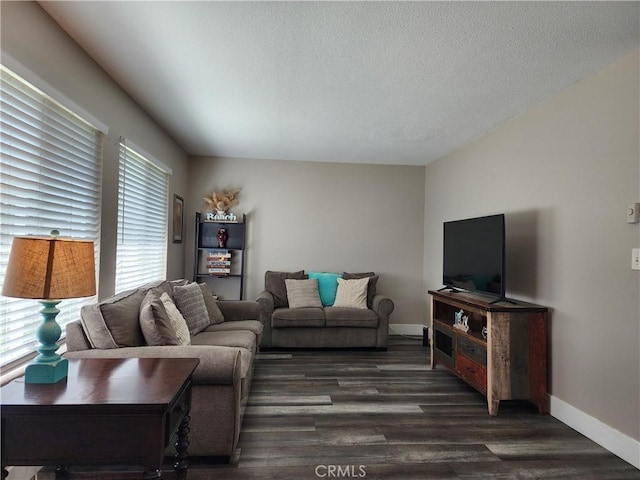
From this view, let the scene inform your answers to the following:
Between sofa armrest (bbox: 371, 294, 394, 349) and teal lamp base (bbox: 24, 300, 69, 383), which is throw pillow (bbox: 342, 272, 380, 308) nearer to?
sofa armrest (bbox: 371, 294, 394, 349)

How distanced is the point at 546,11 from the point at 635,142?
984 mm

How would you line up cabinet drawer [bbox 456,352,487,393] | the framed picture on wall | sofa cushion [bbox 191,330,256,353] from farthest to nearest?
the framed picture on wall < cabinet drawer [bbox 456,352,487,393] < sofa cushion [bbox 191,330,256,353]

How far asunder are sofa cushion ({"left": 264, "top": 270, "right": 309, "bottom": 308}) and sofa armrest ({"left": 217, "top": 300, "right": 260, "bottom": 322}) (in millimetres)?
915

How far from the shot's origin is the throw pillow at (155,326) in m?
2.13


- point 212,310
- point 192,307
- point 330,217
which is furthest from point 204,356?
point 330,217

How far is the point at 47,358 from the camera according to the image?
147 cm

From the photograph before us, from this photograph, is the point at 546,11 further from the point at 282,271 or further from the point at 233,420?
the point at 282,271

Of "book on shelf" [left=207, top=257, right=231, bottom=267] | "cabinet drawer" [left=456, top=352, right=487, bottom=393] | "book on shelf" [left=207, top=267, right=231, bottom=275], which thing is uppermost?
"book on shelf" [left=207, top=257, right=231, bottom=267]

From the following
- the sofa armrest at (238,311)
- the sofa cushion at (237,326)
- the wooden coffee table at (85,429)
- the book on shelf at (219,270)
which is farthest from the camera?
the book on shelf at (219,270)

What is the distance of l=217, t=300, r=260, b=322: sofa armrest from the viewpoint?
141 inches

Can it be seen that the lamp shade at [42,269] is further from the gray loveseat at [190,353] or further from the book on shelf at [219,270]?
the book on shelf at [219,270]

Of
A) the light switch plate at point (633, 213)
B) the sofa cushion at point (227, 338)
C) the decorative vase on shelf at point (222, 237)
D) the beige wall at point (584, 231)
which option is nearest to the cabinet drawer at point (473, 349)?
the beige wall at point (584, 231)

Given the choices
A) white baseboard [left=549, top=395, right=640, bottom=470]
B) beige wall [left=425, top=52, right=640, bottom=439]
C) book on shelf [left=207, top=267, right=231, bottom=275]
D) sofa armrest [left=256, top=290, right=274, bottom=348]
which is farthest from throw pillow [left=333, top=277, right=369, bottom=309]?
white baseboard [left=549, top=395, right=640, bottom=470]

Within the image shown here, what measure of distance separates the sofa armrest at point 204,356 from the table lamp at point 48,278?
16.6 inches
